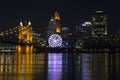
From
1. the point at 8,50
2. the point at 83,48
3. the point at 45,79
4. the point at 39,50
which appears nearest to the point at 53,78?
the point at 45,79

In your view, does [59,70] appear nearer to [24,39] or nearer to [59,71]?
[59,71]

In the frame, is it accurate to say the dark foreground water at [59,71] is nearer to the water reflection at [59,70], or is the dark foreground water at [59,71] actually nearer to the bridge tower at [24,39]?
the water reflection at [59,70]

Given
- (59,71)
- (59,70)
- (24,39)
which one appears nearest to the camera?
(59,71)

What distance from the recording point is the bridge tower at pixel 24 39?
304ft

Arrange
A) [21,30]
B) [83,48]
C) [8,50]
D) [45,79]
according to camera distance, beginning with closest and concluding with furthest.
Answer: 1. [45,79]
2. [8,50]
3. [21,30]
4. [83,48]

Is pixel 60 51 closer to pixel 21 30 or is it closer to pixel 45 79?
pixel 21 30

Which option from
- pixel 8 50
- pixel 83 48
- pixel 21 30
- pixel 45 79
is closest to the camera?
pixel 45 79

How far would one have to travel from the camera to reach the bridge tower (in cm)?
9262

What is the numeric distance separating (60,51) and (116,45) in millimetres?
14579

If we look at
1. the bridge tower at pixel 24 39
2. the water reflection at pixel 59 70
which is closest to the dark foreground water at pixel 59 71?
the water reflection at pixel 59 70

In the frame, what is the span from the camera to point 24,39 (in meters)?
105

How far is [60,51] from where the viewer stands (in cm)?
11750

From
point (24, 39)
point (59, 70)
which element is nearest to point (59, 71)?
point (59, 70)

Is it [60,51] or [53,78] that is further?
[60,51]
